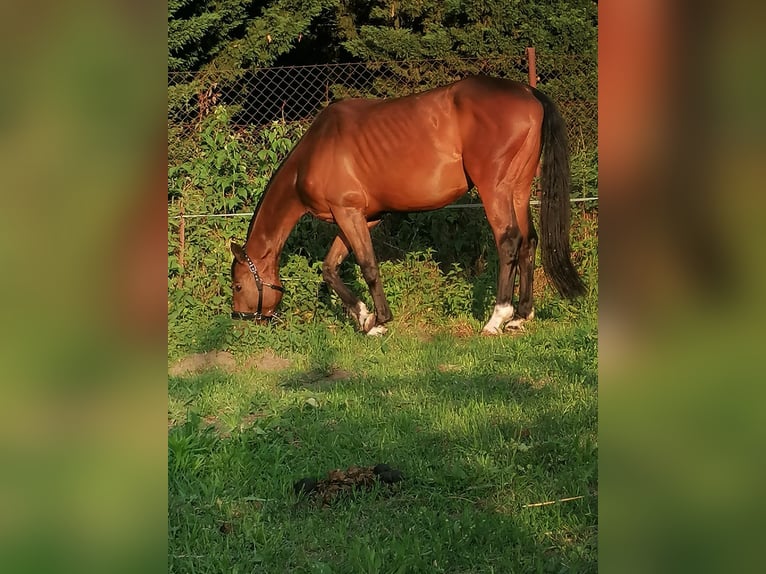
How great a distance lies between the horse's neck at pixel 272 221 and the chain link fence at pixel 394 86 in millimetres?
1405

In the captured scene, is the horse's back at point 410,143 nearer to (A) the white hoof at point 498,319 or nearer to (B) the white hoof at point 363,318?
(B) the white hoof at point 363,318

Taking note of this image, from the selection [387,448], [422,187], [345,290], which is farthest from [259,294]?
[387,448]

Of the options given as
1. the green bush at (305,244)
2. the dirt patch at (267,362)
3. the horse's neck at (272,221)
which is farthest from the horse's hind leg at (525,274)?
the dirt patch at (267,362)

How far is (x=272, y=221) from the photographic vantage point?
7.11m

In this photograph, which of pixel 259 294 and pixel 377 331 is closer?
pixel 377 331

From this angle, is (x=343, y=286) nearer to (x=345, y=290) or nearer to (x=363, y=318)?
(x=345, y=290)

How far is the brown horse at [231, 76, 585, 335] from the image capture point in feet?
21.6

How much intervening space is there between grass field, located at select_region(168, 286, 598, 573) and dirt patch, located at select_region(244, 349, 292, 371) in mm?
32

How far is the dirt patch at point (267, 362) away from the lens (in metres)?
5.77

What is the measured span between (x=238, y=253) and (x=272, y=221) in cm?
43

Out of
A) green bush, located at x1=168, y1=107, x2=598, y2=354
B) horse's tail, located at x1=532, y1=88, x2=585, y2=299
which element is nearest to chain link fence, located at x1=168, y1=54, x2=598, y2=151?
green bush, located at x1=168, y1=107, x2=598, y2=354
